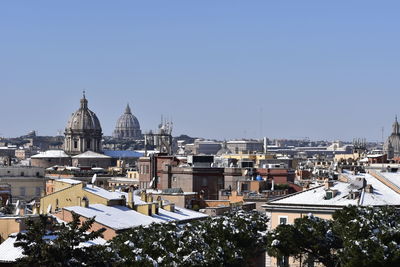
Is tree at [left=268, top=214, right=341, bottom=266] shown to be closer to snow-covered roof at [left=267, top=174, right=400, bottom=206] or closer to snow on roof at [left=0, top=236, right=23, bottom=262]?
snow-covered roof at [left=267, top=174, right=400, bottom=206]

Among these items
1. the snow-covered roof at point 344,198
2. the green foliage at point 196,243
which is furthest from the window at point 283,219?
the green foliage at point 196,243

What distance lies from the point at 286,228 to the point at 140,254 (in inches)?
343

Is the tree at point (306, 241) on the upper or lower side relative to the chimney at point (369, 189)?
lower

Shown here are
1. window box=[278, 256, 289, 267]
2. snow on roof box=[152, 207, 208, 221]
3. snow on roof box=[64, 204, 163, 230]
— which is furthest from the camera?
snow on roof box=[152, 207, 208, 221]

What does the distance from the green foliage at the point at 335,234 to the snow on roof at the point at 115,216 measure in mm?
8718

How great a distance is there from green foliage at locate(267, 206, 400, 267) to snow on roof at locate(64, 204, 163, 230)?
872cm

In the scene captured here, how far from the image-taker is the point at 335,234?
4566cm

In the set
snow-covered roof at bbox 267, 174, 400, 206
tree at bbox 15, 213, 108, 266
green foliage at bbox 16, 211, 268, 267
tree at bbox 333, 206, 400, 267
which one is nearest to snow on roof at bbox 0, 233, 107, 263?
green foliage at bbox 16, 211, 268, 267

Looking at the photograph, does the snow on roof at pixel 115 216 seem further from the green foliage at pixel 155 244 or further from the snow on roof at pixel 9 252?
the snow on roof at pixel 9 252

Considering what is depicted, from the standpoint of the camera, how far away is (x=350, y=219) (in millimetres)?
45594

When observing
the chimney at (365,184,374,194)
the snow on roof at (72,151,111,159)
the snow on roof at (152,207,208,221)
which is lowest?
the snow on roof at (72,151,111,159)

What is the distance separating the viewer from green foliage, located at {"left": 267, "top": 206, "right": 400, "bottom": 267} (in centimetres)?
4257

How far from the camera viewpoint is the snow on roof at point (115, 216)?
51.8 m

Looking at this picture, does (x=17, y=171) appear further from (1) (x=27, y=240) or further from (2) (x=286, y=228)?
(1) (x=27, y=240)
